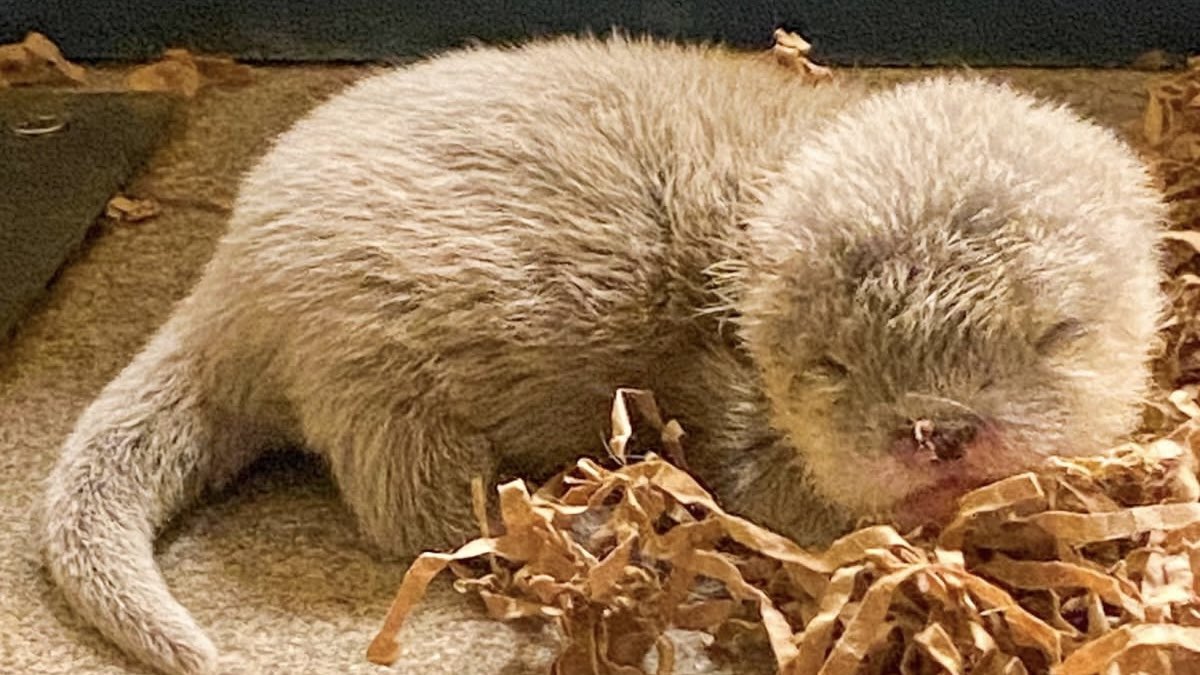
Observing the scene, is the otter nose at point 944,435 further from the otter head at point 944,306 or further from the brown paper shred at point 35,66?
the brown paper shred at point 35,66

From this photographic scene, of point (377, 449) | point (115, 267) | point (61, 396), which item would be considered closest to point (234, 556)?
point (377, 449)

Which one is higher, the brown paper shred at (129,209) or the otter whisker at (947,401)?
the otter whisker at (947,401)

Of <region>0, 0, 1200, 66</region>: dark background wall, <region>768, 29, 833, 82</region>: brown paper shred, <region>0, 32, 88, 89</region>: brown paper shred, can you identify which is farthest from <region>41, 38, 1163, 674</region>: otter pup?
<region>0, 32, 88, 89</region>: brown paper shred

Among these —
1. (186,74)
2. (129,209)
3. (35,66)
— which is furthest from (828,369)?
(35,66)

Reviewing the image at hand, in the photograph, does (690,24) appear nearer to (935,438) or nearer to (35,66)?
(35,66)

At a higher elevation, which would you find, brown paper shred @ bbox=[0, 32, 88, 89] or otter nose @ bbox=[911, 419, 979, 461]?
otter nose @ bbox=[911, 419, 979, 461]

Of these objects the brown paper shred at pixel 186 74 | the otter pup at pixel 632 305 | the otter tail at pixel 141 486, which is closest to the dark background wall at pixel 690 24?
the brown paper shred at pixel 186 74

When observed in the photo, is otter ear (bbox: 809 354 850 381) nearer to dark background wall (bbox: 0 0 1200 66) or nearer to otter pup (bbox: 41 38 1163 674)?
otter pup (bbox: 41 38 1163 674)
